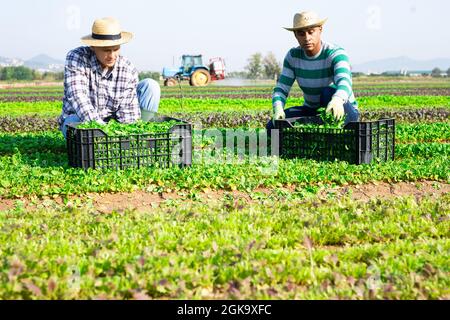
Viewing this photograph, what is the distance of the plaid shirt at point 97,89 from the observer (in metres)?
6.41

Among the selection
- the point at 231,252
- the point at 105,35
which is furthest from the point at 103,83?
the point at 231,252

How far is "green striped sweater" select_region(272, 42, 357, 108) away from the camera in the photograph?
6695mm

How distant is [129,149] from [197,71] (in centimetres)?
3345

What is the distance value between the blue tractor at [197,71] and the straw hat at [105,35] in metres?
31.0

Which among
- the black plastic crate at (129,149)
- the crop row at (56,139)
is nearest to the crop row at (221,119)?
the crop row at (56,139)

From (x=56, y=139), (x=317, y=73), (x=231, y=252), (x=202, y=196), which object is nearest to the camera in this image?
(x=231, y=252)

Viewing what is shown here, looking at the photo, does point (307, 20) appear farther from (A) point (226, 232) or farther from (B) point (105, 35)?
(A) point (226, 232)

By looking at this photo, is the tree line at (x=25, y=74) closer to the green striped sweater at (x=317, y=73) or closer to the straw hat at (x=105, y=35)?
the green striped sweater at (x=317, y=73)

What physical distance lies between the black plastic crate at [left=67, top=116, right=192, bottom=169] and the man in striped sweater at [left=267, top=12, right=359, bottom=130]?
1.40 metres

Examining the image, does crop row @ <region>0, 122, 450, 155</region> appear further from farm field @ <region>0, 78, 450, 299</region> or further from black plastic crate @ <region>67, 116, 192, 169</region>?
black plastic crate @ <region>67, 116, 192, 169</region>

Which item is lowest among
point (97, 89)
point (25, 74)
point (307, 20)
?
point (97, 89)

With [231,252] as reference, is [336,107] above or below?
above

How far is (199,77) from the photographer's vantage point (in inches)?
1574

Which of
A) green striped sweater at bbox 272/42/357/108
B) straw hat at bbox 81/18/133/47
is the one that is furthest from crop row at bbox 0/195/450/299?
green striped sweater at bbox 272/42/357/108
